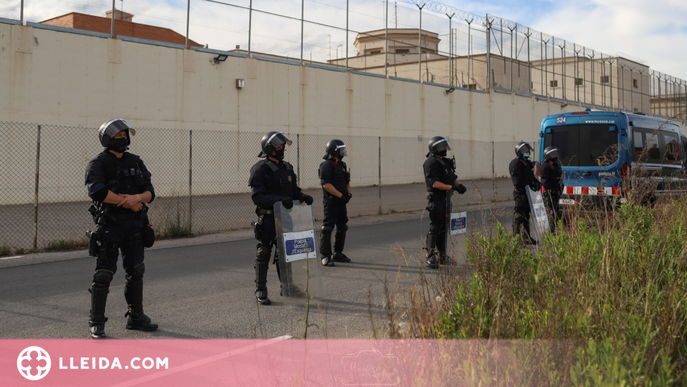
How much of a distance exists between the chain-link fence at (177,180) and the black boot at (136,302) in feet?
18.5

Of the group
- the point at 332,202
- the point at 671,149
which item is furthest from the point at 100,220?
the point at 671,149

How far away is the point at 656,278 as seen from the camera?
3891mm

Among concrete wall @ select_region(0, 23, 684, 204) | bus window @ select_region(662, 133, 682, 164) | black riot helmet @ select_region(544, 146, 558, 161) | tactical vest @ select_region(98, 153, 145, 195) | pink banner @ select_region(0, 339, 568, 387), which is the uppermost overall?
concrete wall @ select_region(0, 23, 684, 204)

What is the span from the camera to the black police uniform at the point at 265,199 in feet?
19.5

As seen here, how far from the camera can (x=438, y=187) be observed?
25.4 feet

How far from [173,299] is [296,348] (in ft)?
8.04

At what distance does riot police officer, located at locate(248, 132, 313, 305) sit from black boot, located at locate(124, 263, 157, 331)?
4.33ft

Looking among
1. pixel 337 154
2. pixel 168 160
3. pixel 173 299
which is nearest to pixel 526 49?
pixel 168 160

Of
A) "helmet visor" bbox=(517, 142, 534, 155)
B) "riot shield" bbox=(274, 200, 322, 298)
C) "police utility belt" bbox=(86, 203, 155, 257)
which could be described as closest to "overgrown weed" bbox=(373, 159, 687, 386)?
"riot shield" bbox=(274, 200, 322, 298)

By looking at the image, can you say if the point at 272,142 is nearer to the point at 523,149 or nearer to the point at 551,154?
the point at 523,149

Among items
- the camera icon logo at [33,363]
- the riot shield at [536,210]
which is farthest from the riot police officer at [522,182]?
the camera icon logo at [33,363]

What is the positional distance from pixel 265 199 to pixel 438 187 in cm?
288

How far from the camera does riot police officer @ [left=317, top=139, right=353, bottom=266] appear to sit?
8.13m

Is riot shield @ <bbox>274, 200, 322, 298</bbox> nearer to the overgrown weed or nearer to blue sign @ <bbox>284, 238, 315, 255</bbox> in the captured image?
blue sign @ <bbox>284, 238, 315, 255</bbox>
